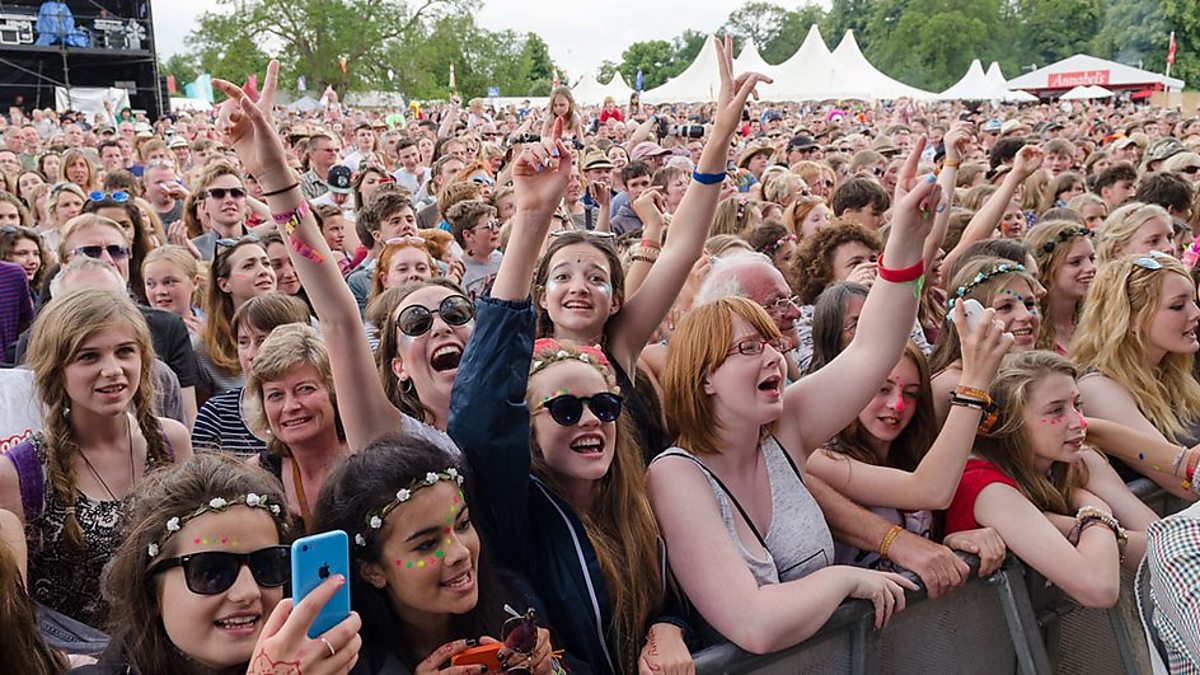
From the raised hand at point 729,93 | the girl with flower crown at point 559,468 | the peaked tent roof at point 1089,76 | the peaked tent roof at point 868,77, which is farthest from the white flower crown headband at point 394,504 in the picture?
the peaked tent roof at point 1089,76

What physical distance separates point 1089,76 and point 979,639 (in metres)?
43.8

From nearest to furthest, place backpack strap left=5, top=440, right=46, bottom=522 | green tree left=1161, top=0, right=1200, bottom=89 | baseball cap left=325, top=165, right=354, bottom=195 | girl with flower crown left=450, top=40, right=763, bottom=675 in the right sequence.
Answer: girl with flower crown left=450, top=40, right=763, bottom=675
backpack strap left=5, top=440, right=46, bottom=522
baseball cap left=325, top=165, right=354, bottom=195
green tree left=1161, top=0, right=1200, bottom=89

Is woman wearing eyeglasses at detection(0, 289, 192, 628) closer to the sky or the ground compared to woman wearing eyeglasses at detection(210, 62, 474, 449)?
closer to the ground

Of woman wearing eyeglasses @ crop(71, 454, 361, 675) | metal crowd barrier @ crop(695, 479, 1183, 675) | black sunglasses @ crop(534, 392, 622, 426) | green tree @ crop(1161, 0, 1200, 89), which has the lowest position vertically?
metal crowd barrier @ crop(695, 479, 1183, 675)

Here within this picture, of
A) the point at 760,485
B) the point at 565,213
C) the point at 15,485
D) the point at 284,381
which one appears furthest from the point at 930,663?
the point at 565,213

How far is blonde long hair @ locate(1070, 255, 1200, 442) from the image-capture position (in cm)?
373

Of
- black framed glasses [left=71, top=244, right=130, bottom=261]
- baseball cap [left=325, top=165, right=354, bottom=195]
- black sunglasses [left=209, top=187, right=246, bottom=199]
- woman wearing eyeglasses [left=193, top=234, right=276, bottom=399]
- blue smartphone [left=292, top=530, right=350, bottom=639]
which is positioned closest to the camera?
blue smartphone [left=292, top=530, right=350, bottom=639]

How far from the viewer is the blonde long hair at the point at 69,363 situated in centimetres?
284

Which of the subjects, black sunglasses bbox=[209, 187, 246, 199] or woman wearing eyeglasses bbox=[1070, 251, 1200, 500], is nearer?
woman wearing eyeglasses bbox=[1070, 251, 1200, 500]

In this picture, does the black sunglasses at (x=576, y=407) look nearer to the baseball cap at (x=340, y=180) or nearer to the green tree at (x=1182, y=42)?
the baseball cap at (x=340, y=180)

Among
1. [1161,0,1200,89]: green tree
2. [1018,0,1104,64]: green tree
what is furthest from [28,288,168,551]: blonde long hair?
[1018,0,1104,64]: green tree

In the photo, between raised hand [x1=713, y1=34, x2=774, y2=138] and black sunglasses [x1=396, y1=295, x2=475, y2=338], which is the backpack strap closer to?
black sunglasses [x1=396, y1=295, x2=475, y2=338]

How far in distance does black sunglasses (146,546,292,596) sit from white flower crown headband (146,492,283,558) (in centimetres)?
4

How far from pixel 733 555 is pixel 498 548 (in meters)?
0.56
